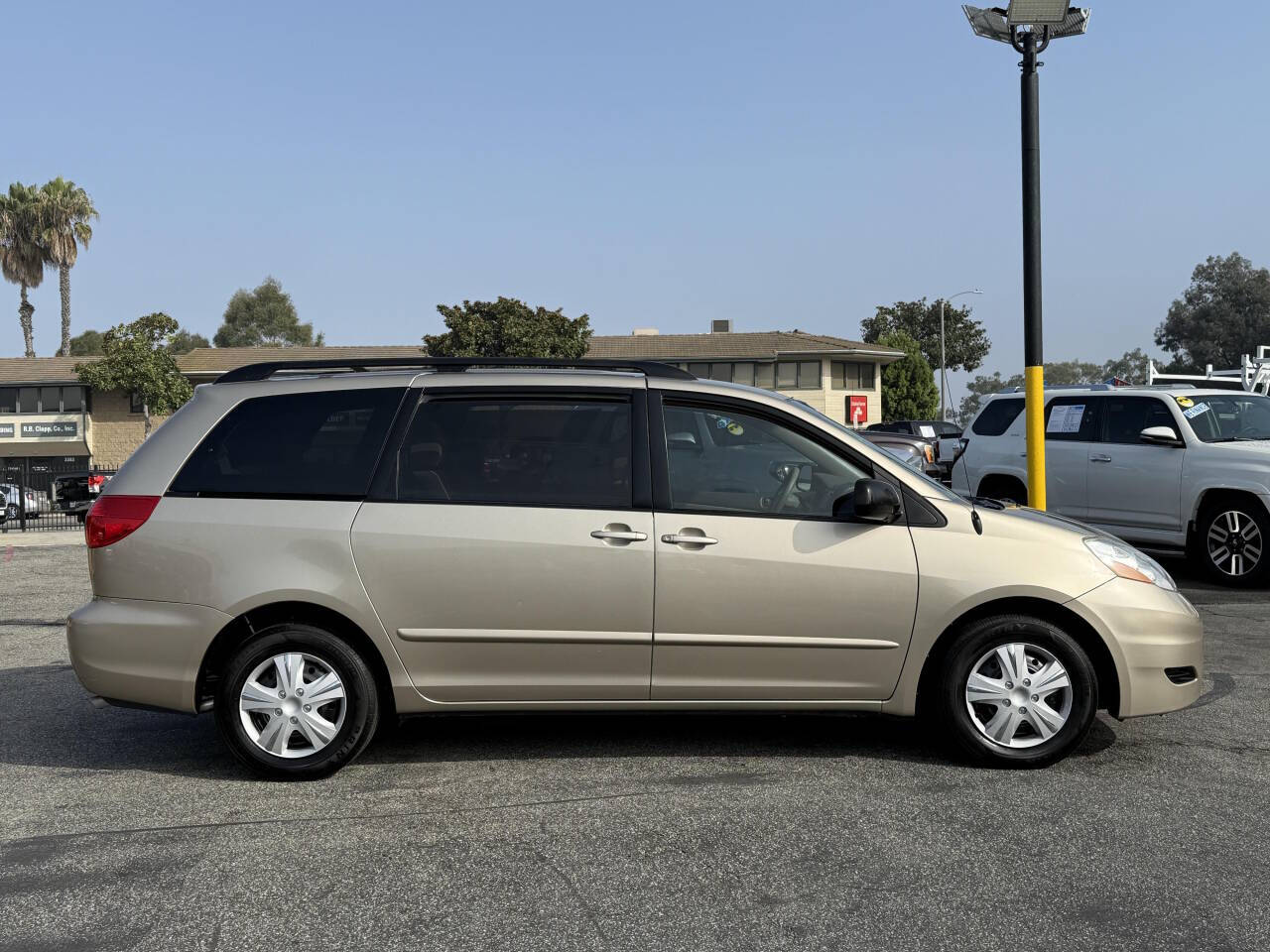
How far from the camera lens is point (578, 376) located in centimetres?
545

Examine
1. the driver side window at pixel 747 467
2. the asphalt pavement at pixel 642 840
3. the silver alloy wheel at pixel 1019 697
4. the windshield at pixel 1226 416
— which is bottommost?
the asphalt pavement at pixel 642 840

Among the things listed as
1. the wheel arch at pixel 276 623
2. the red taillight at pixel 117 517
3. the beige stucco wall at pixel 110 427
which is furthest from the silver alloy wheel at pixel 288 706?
the beige stucco wall at pixel 110 427

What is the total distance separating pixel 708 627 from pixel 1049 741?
4.94ft

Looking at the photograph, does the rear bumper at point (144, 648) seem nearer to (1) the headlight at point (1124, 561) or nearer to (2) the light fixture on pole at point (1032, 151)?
(1) the headlight at point (1124, 561)

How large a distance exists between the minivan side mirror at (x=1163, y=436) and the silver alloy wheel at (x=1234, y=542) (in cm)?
77

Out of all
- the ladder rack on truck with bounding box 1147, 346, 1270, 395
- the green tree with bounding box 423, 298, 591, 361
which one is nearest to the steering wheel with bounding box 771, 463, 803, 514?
the ladder rack on truck with bounding box 1147, 346, 1270, 395

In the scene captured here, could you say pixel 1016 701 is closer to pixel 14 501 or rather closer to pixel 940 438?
pixel 940 438

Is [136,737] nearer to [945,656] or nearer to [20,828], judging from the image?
[20,828]

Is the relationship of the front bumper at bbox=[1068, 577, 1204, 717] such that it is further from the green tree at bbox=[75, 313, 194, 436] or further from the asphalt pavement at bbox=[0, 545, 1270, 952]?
the green tree at bbox=[75, 313, 194, 436]

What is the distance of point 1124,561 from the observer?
5312 mm

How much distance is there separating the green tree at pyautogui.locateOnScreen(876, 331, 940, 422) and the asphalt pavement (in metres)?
64.0

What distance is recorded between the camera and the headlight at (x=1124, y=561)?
5.27 meters

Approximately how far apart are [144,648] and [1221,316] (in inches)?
3049

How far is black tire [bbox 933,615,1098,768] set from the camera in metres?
5.12
